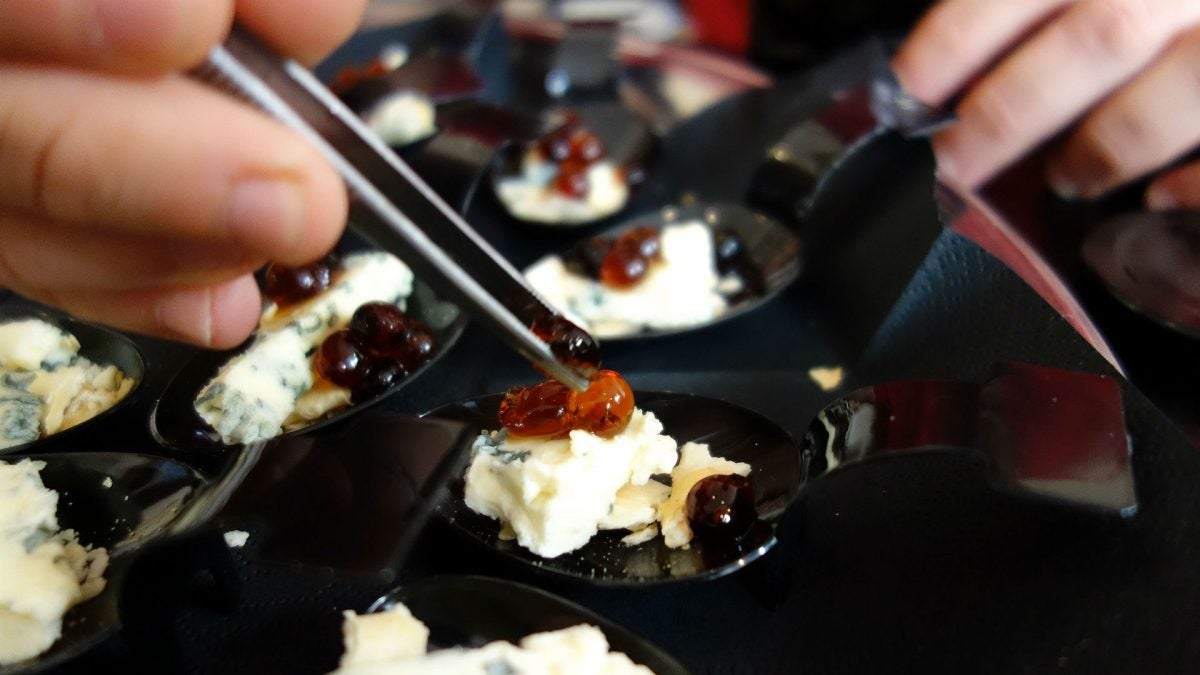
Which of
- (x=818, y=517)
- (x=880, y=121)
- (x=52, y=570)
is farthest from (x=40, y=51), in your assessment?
(x=880, y=121)

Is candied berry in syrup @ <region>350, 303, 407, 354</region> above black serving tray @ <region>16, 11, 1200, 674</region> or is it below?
above

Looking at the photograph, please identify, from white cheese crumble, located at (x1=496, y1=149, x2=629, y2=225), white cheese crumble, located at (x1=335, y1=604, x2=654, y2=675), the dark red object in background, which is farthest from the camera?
the dark red object in background

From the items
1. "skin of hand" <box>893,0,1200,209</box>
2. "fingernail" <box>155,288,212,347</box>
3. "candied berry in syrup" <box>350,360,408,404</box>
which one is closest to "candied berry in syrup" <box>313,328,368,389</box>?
"candied berry in syrup" <box>350,360,408,404</box>

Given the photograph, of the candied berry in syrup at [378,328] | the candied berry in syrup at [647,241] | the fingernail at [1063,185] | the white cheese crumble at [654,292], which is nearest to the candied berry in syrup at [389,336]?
the candied berry in syrup at [378,328]

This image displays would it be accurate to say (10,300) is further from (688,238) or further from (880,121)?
(880,121)

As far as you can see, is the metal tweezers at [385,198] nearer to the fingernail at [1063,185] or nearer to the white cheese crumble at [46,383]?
the white cheese crumble at [46,383]

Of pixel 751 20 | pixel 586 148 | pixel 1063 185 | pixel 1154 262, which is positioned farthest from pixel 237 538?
pixel 751 20

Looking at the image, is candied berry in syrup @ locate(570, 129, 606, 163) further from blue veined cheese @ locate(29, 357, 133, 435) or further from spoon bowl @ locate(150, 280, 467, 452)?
blue veined cheese @ locate(29, 357, 133, 435)
